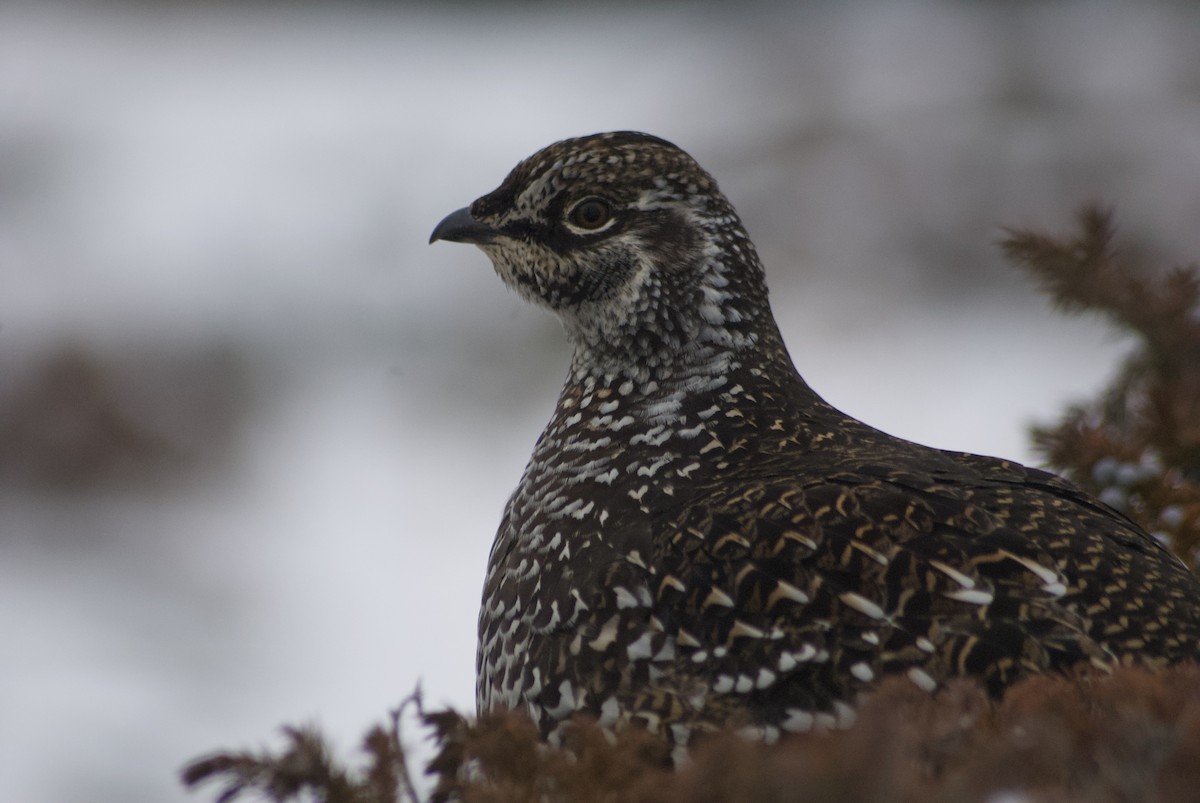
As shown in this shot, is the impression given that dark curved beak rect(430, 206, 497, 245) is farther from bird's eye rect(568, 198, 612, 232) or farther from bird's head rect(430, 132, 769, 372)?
bird's eye rect(568, 198, 612, 232)

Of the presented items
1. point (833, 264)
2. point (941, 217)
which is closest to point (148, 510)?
point (833, 264)

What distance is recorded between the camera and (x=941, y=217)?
663 inches

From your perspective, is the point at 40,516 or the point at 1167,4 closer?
the point at 40,516

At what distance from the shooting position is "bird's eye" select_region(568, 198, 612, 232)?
4500mm

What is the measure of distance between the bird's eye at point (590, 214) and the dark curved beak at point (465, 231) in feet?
1.00

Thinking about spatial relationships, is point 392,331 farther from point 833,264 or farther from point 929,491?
point 929,491

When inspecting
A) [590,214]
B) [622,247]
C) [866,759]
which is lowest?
[866,759]

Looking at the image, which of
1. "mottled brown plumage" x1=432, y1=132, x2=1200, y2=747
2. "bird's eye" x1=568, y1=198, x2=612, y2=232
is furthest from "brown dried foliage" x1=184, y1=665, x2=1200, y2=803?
"bird's eye" x1=568, y1=198, x2=612, y2=232

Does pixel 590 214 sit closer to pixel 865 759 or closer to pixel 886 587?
pixel 886 587

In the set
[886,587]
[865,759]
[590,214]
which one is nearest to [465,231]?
[590,214]

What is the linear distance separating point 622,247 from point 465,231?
1.88 ft

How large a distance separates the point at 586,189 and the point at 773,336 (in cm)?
82

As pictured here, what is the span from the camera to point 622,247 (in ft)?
14.6

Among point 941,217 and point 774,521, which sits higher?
point 941,217
